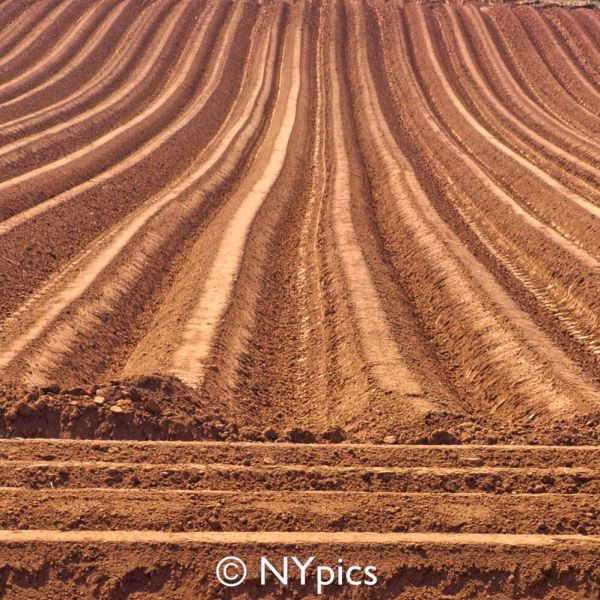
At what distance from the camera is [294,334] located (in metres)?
12.0

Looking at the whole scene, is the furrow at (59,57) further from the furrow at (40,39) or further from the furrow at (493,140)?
the furrow at (493,140)

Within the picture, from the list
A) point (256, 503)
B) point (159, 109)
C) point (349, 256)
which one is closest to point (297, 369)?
point (349, 256)

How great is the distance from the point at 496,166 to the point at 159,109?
10.6 m

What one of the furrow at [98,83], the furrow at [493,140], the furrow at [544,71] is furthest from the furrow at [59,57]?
the furrow at [544,71]

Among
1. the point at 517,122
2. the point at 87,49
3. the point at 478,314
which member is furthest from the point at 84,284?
the point at 87,49

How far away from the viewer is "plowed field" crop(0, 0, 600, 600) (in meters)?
5.92

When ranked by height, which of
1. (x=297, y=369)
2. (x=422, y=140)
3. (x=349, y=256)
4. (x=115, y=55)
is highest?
(x=115, y=55)

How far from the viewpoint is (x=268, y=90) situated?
30.0m

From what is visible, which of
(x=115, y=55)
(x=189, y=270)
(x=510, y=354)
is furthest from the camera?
(x=115, y=55)

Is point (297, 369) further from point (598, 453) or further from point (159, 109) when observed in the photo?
point (159, 109)

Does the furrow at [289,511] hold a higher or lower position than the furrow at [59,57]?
lower

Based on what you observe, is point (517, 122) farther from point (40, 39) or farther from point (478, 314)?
point (40, 39)

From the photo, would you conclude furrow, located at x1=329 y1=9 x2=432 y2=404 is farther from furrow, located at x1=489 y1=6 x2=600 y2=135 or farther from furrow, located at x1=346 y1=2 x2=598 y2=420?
furrow, located at x1=489 y1=6 x2=600 y2=135

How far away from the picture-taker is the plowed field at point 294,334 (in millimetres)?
5918
